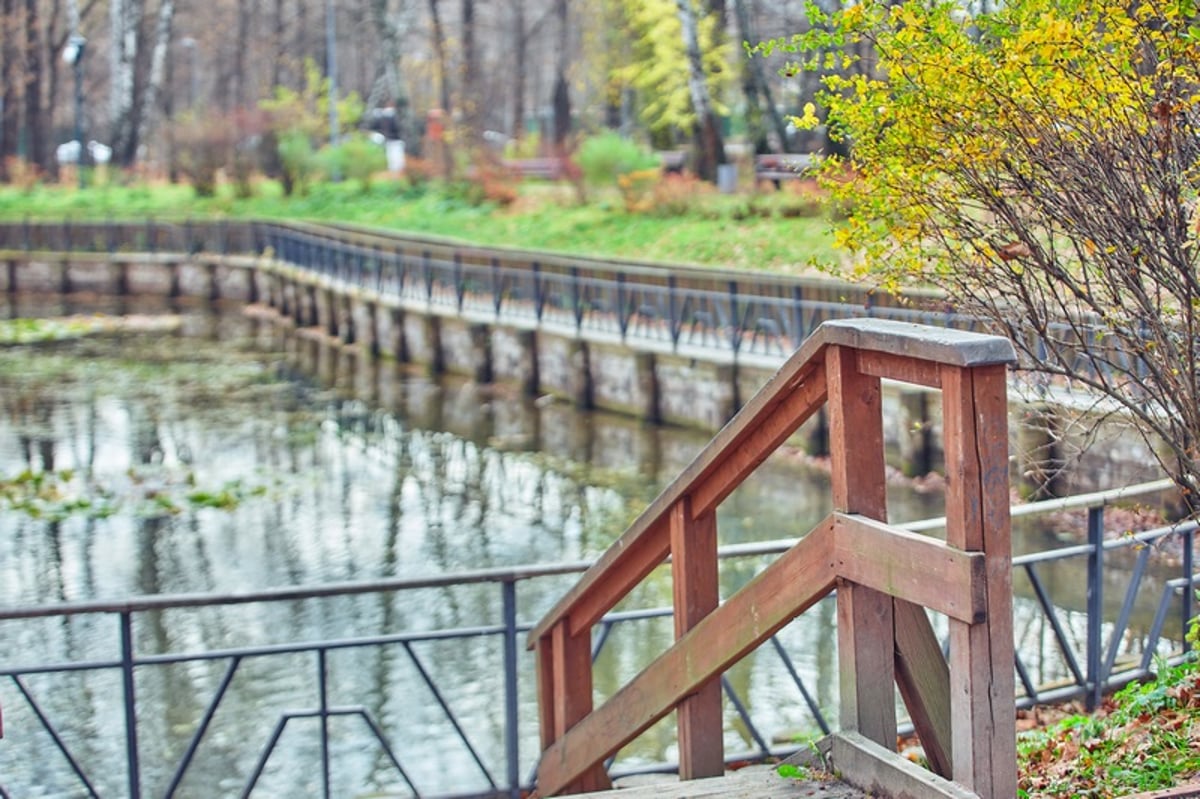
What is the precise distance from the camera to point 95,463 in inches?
786

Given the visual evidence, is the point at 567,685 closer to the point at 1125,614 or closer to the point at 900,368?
the point at 900,368

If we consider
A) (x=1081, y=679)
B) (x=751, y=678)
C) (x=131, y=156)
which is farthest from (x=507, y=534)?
(x=131, y=156)

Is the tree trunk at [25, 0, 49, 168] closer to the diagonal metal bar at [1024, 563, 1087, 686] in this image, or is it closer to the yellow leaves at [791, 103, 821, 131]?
the diagonal metal bar at [1024, 563, 1087, 686]

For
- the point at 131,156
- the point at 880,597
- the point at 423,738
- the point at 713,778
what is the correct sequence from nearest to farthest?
the point at 880,597 → the point at 713,778 → the point at 423,738 → the point at 131,156

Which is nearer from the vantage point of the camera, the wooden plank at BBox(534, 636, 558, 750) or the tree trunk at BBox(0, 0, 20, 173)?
the wooden plank at BBox(534, 636, 558, 750)

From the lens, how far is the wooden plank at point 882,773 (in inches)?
138

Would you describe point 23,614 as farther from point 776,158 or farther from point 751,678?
point 776,158

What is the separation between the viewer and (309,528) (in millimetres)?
16375

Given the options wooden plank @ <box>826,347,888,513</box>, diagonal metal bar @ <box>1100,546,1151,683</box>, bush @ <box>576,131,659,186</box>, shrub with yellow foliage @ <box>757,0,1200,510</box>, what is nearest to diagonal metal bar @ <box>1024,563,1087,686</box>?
diagonal metal bar @ <box>1100,546,1151,683</box>

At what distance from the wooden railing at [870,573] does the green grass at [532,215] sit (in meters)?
14.4

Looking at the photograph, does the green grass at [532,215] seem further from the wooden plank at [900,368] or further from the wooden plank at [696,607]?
the wooden plank at [900,368]

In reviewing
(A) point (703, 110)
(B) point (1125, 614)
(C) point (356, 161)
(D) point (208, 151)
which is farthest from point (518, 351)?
(D) point (208, 151)

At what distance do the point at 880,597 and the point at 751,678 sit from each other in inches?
280

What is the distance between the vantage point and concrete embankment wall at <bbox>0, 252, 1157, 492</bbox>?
1784 cm
